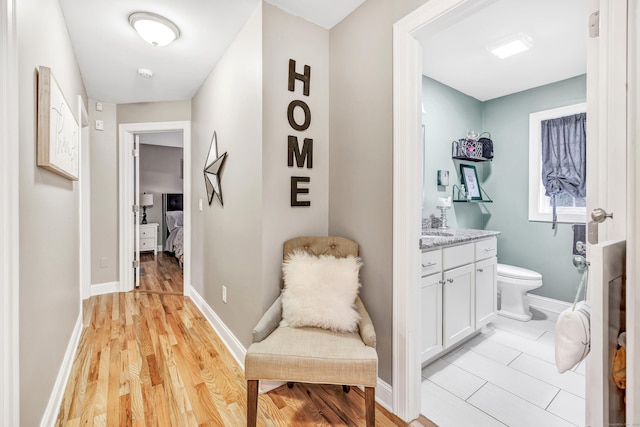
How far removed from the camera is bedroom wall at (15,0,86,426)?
3.76 feet

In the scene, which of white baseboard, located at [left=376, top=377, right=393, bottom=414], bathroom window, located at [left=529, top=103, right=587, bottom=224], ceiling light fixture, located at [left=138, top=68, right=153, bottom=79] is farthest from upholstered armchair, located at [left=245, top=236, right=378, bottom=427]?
bathroom window, located at [left=529, top=103, right=587, bottom=224]

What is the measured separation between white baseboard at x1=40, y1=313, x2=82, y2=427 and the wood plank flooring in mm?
1369

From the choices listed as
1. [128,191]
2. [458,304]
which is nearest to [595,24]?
[458,304]

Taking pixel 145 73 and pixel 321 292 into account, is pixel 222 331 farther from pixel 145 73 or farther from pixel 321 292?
pixel 145 73

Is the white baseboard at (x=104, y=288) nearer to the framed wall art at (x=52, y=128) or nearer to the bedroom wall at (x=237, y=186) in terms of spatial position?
the bedroom wall at (x=237, y=186)

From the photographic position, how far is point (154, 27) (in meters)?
1.94

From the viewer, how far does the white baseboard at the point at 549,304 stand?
115 inches

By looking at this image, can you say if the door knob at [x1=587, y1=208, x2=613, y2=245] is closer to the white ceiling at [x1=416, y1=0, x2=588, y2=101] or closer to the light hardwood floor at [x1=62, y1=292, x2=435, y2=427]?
the white ceiling at [x1=416, y1=0, x2=588, y2=101]

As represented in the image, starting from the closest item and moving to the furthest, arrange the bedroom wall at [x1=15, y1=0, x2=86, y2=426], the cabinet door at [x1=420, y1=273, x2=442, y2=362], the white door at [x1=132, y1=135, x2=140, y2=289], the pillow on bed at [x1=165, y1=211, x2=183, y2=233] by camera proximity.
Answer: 1. the bedroom wall at [x1=15, y1=0, x2=86, y2=426]
2. the cabinet door at [x1=420, y1=273, x2=442, y2=362]
3. the white door at [x1=132, y1=135, x2=140, y2=289]
4. the pillow on bed at [x1=165, y1=211, x2=183, y2=233]

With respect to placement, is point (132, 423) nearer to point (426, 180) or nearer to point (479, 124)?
point (426, 180)

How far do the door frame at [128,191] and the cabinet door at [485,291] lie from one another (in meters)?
3.07

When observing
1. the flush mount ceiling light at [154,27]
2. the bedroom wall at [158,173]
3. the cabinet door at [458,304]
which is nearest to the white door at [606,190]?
the cabinet door at [458,304]

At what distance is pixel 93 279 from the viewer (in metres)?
3.49

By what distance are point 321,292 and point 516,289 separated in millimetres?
2320
